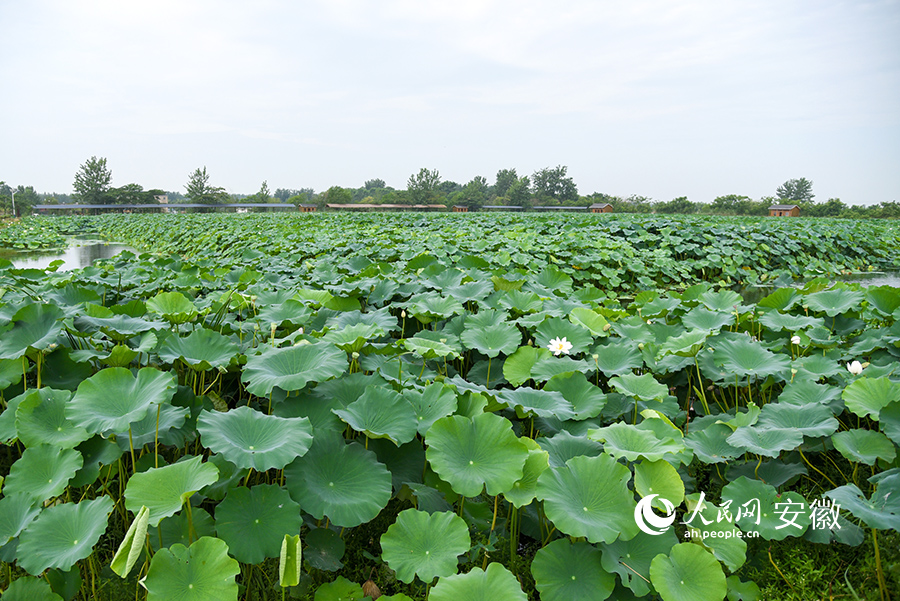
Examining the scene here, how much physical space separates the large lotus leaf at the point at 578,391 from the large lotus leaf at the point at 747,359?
52 centimetres

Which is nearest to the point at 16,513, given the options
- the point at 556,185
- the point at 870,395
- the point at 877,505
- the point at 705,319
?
the point at 877,505

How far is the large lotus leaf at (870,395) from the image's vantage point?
135cm

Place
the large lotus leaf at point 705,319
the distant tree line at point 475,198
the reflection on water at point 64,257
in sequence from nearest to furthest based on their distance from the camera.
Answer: the large lotus leaf at point 705,319
the reflection on water at point 64,257
the distant tree line at point 475,198

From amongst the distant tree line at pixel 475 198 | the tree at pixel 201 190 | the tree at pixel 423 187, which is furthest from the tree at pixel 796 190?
the tree at pixel 201 190

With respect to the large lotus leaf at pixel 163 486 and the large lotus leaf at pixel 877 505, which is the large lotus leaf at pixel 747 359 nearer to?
the large lotus leaf at pixel 877 505

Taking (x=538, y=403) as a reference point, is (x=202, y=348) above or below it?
above

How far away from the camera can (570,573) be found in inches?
42.1

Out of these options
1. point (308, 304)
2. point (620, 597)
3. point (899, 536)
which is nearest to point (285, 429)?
point (620, 597)

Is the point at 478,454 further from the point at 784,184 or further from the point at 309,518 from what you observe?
the point at 784,184

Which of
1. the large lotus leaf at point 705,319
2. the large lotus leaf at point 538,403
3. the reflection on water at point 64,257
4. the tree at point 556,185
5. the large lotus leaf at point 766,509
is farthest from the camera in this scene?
the tree at point 556,185

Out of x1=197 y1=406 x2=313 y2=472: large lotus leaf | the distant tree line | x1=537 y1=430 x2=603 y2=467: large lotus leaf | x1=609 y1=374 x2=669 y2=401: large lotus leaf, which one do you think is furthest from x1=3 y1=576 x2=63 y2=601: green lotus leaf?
the distant tree line

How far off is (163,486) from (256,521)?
0.69ft

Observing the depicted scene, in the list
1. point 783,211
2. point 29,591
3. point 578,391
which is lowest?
point 29,591

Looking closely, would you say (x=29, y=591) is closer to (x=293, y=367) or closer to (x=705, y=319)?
(x=293, y=367)
